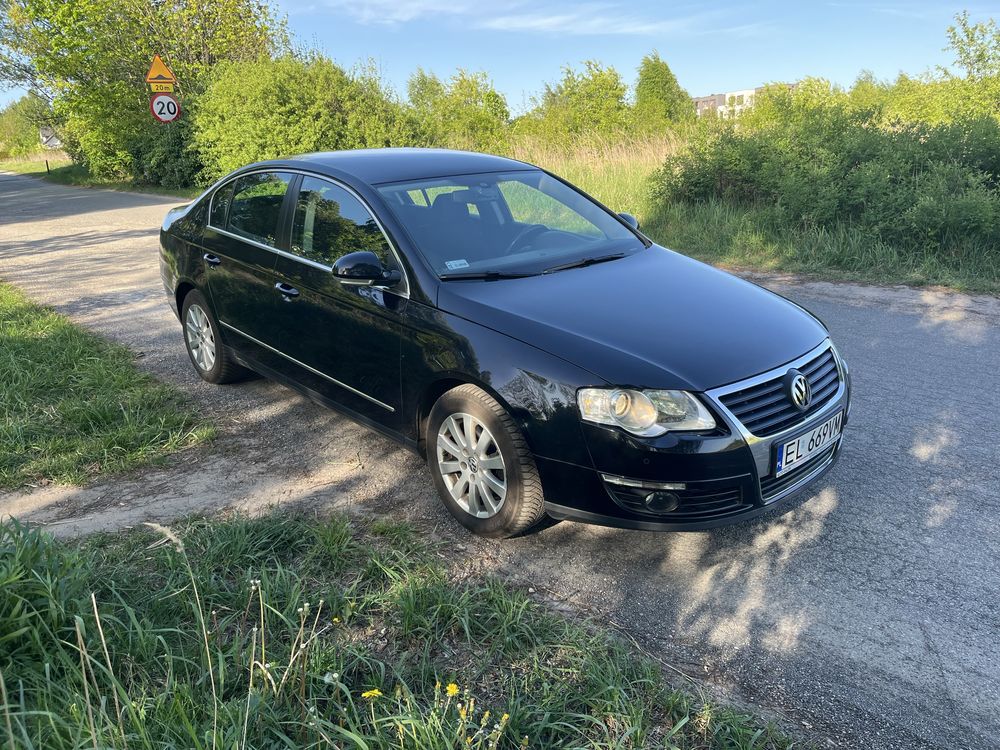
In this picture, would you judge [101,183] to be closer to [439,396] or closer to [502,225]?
[502,225]

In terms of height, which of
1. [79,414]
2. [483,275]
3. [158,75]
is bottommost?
[79,414]

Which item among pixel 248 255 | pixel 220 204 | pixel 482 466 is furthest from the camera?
pixel 220 204

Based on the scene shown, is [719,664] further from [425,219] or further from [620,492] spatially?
[425,219]

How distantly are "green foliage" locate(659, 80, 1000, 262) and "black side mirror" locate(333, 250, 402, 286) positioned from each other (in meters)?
6.94

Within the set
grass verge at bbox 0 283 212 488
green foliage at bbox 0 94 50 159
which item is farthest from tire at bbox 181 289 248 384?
green foliage at bbox 0 94 50 159

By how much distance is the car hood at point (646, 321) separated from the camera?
306cm

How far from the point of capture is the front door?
12.4ft

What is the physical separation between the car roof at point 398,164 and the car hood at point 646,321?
100cm

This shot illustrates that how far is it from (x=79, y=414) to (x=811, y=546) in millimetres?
4275

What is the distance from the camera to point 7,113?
7831 centimetres

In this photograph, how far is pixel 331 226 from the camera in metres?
4.21

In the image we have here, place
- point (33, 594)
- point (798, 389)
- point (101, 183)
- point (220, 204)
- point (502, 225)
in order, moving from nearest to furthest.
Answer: point (33, 594) → point (798, 389) → point (502, 225) → point (220, 204) → point (101, 183)

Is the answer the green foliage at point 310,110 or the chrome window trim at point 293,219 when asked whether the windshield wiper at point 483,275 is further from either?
the green foliage at point 310,110

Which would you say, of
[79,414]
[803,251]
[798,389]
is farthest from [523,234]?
[803,251]
